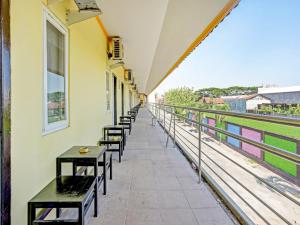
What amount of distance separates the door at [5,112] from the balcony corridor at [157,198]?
0.79m

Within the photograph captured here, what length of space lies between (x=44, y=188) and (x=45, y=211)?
0.18 meters

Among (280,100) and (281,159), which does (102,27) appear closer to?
(280,100)

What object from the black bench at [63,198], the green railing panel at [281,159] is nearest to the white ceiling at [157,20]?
the green railing panel at [281,159]

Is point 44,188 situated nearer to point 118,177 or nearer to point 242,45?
point 118,177

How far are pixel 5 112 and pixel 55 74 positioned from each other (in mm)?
868

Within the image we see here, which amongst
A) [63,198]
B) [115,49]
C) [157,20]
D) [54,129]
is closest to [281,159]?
[63,198]

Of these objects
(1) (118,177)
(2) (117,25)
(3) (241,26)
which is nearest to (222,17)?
(2) (117,25)

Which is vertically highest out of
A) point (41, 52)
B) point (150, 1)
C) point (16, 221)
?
point (150, 1)

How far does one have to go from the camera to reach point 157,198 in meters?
2.09

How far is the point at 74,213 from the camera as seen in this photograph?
6.03ft

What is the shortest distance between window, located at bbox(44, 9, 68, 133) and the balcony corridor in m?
0.85

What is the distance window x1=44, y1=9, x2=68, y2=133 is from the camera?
1.67 metres

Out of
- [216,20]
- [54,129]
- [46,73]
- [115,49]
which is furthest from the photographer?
[115,49]

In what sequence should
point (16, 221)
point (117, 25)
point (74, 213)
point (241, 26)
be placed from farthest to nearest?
point (241, 26), point (117, 25), point (74, 213), point (16, 221)
